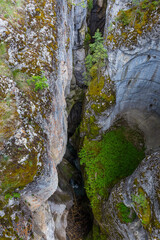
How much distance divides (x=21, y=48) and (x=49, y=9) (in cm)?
309

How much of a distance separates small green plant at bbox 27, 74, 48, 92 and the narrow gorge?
1.7 inches

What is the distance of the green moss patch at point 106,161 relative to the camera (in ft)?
33.6

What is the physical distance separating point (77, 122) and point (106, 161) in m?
6.72

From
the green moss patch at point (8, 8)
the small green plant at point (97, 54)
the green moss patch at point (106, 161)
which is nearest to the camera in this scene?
the green moss patch at point (8, 8)

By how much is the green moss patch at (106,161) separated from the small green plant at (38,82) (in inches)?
276

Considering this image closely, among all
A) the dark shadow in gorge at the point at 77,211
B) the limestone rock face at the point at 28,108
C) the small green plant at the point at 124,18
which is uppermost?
the small green plant at the point at 124,18

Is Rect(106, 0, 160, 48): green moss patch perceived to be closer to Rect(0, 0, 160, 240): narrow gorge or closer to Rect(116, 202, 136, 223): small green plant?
Rect(0, 0, 160, 240): narrow gorge

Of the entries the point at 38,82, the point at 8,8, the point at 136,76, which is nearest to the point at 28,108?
the point at 38,82

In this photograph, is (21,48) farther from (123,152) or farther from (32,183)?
(123,152)

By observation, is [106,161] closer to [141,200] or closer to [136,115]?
[141,200]

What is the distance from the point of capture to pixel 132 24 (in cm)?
919

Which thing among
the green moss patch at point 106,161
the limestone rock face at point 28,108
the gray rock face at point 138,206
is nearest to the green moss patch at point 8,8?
the limestone rock face at point 28,108

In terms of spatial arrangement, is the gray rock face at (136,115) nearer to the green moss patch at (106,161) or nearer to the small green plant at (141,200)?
the small green plant at (141,200)

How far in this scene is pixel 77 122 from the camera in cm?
1655
